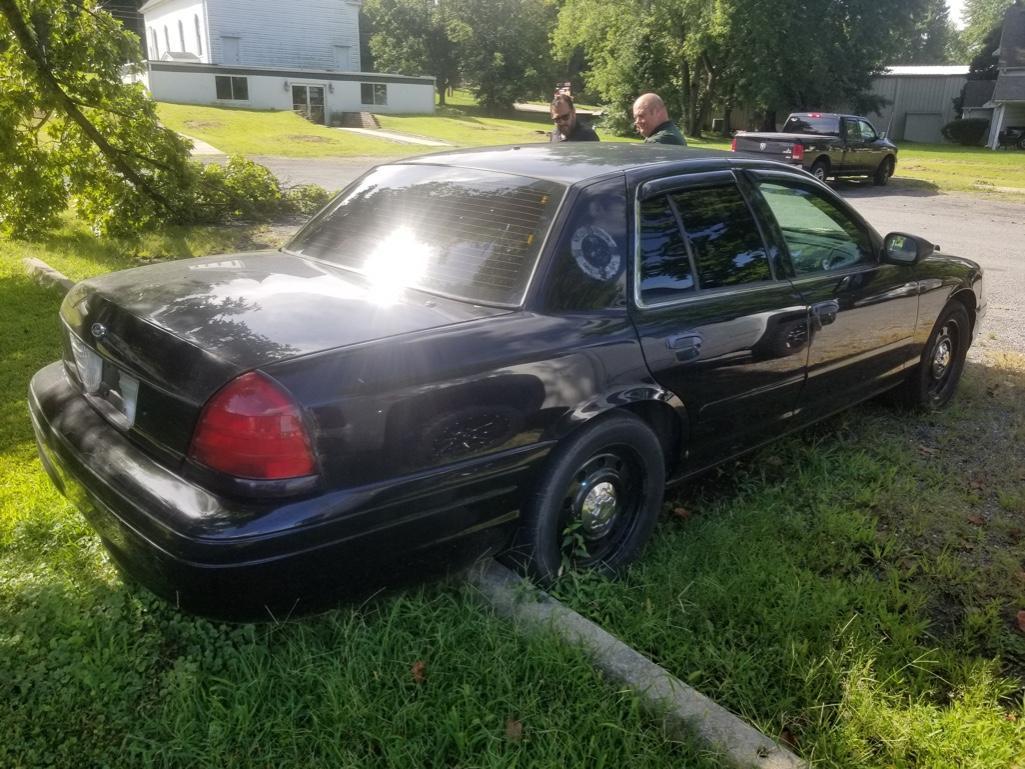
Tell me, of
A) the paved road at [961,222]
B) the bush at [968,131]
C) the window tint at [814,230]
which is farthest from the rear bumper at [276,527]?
the bush at [968,131]

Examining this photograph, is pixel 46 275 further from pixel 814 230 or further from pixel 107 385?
pixel 814 230

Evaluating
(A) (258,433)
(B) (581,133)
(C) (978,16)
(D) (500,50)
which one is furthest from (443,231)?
(C) (978,16)

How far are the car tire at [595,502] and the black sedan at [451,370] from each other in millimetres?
10

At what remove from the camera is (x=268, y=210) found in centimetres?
1122

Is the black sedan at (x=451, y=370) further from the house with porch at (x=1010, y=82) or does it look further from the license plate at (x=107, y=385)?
the house with porch at (x=1010, y=82)

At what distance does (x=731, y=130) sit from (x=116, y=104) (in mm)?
40783

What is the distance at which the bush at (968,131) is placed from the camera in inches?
1633

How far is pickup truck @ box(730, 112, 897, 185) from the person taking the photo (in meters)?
18.2

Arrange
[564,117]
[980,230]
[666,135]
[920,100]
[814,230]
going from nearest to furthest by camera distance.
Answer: [814,230], [666,135], [564,117], [980,230], [920,100]

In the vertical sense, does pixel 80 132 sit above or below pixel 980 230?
above

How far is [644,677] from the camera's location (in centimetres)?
260

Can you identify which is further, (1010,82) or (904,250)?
(1010,82)

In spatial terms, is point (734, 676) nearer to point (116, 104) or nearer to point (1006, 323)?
point (1006, 323)

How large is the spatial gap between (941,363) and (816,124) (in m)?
16.0
